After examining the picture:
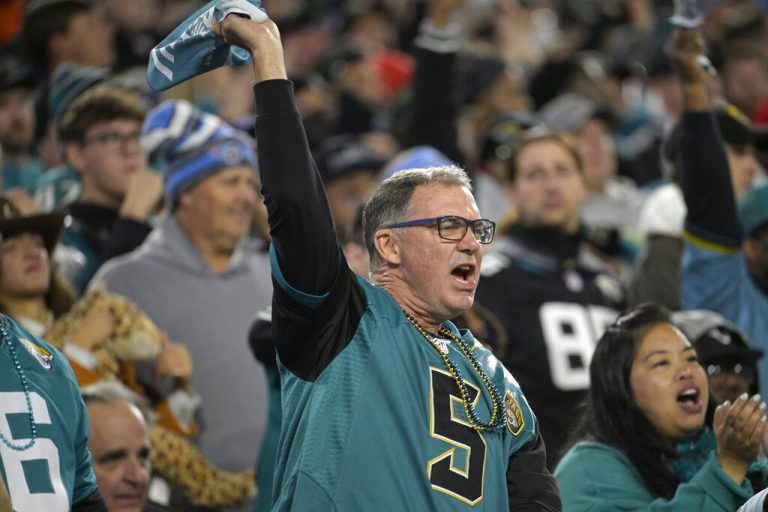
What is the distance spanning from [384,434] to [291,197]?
619mm

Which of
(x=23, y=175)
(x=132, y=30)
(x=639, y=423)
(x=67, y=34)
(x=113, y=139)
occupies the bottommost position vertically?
(x=639, y=423)

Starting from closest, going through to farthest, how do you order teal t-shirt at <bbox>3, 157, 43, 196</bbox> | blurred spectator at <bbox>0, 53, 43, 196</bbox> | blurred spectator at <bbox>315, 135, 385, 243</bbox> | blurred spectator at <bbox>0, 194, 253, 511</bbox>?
1. blurred spectator at <bbox>0, 194, 253, 511</bbox>
2. blurred spectator at <bbox>315, 135, 385, 243</bbox>
3. teal t-shirt at <bbox>3, 157, 43, 196</bbox>
4. blurred spectator at <bbox>0, 53, 43, 196</bbox>

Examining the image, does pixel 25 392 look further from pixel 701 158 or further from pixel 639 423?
pixel 701 158

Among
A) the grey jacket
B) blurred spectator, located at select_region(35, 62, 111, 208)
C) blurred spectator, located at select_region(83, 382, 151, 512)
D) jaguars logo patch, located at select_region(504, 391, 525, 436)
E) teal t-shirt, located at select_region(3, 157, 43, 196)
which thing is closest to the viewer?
jaguars logo patch, located at select_region(504, 391, 525, 436)

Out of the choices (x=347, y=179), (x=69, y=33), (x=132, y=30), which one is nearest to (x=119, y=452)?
(x=347, y=179)

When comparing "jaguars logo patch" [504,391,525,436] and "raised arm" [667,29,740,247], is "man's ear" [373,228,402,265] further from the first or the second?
"raised arm" [667,29,740,247]

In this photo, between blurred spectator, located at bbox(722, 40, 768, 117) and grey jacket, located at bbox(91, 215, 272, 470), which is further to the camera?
blurred spectator, located at bbox(722, 40, 768, 117)

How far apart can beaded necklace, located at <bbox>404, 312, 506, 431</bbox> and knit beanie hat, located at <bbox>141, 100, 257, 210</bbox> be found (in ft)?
8.61

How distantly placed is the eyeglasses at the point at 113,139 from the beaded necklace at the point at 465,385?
3295 millimetres

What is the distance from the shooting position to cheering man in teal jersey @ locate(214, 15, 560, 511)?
3191 millimetres

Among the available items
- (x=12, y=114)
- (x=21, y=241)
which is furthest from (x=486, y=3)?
(x=21, y=241)

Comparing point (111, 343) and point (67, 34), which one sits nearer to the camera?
point (111, 343)

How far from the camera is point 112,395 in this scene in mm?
4664

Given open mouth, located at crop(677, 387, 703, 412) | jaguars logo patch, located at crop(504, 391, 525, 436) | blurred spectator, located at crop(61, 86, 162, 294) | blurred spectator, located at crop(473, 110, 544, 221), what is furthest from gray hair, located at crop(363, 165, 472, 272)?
blurred spectator, located at crop(473, 110, 544, 221)
